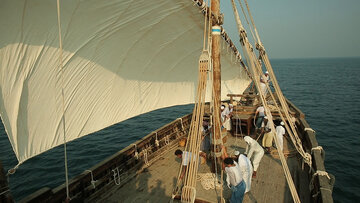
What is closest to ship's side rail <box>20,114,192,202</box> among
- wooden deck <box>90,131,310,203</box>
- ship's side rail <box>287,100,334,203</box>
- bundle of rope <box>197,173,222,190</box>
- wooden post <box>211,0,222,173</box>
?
wooden deck <box>90,131,310,203</box>

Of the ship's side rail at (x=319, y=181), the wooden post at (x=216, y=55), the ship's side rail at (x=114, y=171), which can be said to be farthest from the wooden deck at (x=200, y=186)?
the wooden post at (x=216, y=55)

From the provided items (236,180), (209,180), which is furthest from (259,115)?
(236,180)

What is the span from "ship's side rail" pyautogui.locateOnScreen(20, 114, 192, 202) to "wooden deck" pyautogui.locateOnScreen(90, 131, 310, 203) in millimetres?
224

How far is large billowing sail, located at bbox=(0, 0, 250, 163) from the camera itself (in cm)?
319

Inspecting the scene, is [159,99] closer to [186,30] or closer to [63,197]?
[186,30]

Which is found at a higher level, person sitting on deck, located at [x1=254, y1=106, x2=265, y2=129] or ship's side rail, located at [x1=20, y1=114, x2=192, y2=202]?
person sitting on deck, located at [x1=254, y1=106, x2=265, y2=129]

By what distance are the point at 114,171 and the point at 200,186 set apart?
2397 millimetres

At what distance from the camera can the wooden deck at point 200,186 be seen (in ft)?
17.7

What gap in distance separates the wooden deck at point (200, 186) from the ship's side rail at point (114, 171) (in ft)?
0.74

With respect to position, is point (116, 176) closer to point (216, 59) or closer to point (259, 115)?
point (216, 59)

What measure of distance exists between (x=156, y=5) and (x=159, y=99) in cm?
291

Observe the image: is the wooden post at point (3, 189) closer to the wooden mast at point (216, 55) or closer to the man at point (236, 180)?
the man at point (236, 180)

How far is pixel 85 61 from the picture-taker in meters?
4.30

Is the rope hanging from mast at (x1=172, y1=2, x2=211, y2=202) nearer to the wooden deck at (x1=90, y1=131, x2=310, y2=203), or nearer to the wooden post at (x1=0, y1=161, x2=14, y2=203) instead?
the wooden deck at (x1=90, y1=131, x2=310, y2=203)
